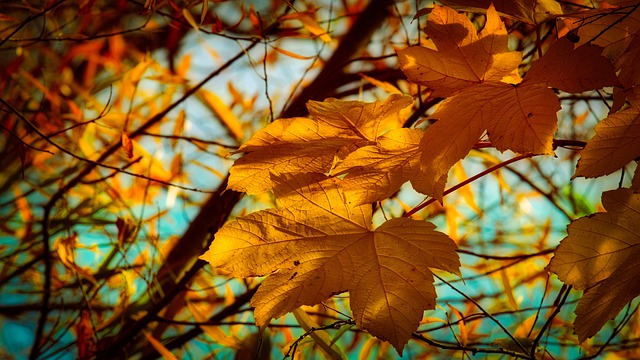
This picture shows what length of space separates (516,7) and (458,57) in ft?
0.27

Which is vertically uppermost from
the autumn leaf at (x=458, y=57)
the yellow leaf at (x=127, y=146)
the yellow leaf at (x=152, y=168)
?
the yellow leaf at (x=152, y=168)

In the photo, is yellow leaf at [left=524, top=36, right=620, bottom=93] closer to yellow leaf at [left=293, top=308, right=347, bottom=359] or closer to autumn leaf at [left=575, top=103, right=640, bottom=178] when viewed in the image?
autumn leaf at [left=575, top=103, right=640, bottom=178]

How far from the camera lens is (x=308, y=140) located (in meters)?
0.49

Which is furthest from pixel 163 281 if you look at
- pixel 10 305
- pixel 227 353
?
pixel 10 305

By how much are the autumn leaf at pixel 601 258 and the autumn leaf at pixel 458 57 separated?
15cm

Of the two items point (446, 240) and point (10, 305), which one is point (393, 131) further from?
point (10, 305)

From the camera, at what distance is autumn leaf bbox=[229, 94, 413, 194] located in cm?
48

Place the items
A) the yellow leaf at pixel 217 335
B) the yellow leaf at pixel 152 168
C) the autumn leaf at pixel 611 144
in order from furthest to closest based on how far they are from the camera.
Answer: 1. the yellow leaf at pixel 152 168
2. the yellow leaf at pixel 217 335
3. the autumn leaf at pixel 611 144

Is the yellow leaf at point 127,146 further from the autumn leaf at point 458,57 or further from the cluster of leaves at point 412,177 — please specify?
the autumn leaf at point 458,57

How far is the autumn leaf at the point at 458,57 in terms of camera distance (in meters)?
0.43

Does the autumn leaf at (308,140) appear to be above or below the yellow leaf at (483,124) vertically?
above

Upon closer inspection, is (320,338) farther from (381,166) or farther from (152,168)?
(152,168)

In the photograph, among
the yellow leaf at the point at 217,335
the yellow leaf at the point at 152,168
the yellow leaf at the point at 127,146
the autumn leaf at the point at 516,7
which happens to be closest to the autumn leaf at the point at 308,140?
the autumn leaf at the point at 516,7

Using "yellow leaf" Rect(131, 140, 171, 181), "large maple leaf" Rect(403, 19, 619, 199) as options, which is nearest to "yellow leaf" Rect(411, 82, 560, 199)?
"large maple leaf" Rect(403, 19, 619, 199)
